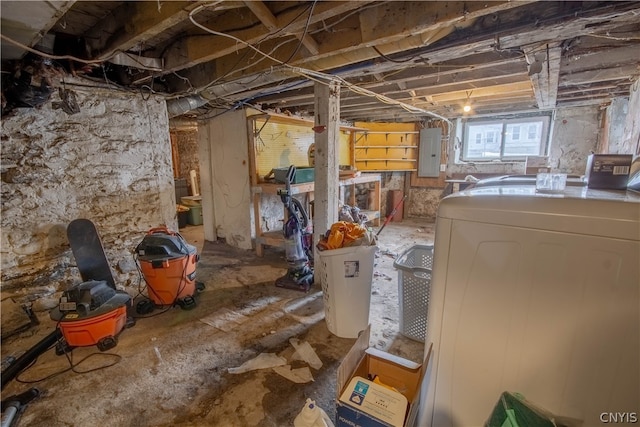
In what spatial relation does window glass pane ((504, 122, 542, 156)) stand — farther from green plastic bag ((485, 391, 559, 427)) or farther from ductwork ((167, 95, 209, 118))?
green plastic bag ((485, 391, 559, 427))

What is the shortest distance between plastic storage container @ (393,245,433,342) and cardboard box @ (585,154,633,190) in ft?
3.23

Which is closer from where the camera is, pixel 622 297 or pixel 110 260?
pixel 622 297

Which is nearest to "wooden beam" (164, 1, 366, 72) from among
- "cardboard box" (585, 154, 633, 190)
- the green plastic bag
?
"cardboard box" (585, 154, 633, 190)

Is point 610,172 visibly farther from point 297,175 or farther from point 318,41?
point 297,175

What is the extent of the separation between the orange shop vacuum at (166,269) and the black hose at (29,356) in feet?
1.73

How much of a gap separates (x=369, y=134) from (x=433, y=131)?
1236 mm

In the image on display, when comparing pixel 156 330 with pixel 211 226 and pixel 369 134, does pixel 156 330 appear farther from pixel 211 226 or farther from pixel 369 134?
pixel 369 134

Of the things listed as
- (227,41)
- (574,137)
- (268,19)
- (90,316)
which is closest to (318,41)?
(268,19)

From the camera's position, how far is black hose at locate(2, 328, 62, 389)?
168 cm

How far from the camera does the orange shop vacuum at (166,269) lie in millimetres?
2307

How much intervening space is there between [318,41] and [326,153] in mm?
929

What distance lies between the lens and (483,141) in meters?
5.43

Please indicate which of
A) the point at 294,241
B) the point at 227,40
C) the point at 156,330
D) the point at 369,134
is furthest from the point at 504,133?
the point at 156,330

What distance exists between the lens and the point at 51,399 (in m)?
1.56
